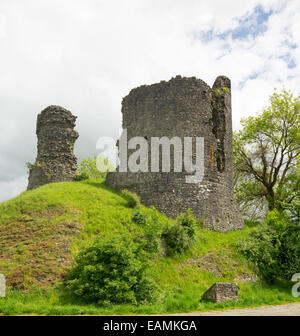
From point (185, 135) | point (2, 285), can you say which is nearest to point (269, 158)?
point (185, 135)

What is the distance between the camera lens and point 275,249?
16594 millimetres

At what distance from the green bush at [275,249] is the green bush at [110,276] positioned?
665 cm

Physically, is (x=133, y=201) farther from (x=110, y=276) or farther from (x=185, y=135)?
(x=110, y=276)

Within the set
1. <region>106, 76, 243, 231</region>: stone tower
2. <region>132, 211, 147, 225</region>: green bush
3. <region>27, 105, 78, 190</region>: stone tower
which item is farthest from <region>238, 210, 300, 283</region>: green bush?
<region>27, 105, 78, 190</region>: stone tower

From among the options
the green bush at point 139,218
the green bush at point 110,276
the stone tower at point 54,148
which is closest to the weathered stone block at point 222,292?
the green bush at point 110,276

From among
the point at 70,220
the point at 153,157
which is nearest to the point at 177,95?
the point at 153,157

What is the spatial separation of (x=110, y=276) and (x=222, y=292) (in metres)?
3.88

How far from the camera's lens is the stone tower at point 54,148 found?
21469mm

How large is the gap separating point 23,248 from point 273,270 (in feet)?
34.8

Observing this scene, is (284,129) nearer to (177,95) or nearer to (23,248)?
(177,95)

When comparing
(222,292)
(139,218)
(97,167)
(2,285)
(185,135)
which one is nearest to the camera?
(2,285)

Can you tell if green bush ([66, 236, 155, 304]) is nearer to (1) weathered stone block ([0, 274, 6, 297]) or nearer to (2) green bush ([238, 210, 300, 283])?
(1) weathered stone block ([0, 274, 6, 297])

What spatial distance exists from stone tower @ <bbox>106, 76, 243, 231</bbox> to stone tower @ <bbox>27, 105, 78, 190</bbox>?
9.38 ft
